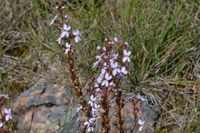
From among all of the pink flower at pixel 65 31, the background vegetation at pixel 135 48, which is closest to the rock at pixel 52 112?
the background vegetation at pixel 135 48

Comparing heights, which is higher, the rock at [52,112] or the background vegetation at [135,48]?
the background vegetation at [135,48]

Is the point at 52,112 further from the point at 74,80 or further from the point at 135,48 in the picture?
the point at 74,80

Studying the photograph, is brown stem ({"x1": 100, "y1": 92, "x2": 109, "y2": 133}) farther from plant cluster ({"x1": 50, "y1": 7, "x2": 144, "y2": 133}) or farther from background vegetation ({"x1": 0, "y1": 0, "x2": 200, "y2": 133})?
background vegetation ({"x1": 0, "y1": 0, "x2": 200, "y2": 133})

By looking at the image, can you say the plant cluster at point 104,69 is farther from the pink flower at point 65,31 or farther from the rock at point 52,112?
the rock at point 52,112

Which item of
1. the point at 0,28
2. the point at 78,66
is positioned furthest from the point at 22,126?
the point at 0,28

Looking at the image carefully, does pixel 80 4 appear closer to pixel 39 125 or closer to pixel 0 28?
pixel 0 28

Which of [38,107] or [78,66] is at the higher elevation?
[78,66]

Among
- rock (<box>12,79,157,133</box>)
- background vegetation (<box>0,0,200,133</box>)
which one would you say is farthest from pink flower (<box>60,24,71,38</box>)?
background vegetation (<box>0,0,200,133</box>)
